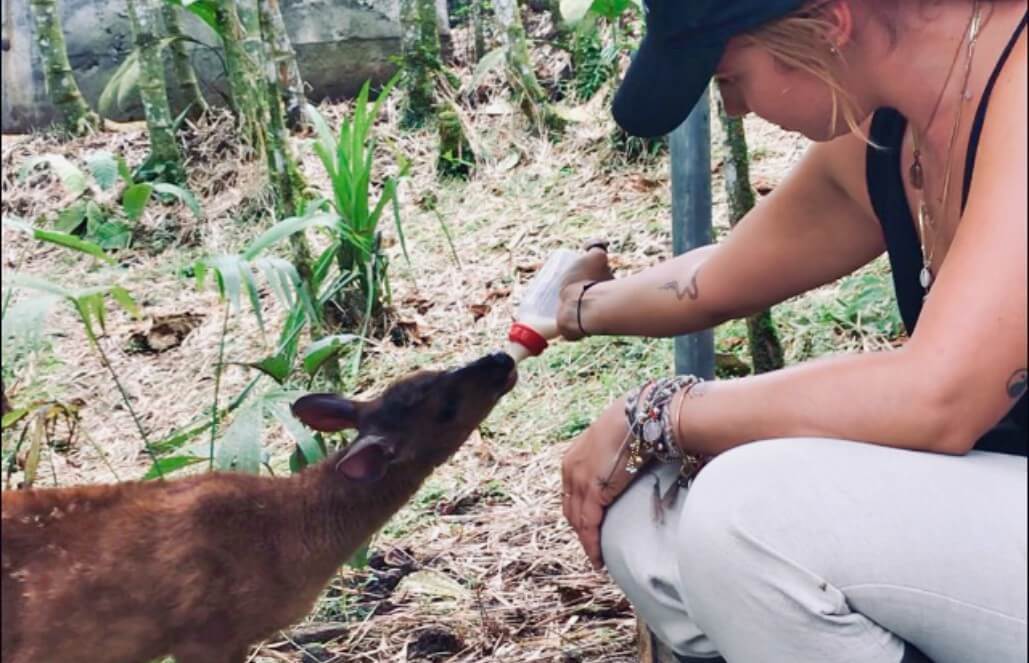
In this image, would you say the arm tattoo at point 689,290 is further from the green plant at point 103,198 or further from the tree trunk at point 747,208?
the tree trunk at point 747,208

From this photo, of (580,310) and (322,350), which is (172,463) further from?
(580,310)

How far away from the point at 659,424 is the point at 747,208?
88.0 inches

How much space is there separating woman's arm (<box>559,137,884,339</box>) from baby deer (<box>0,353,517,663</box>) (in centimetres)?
61

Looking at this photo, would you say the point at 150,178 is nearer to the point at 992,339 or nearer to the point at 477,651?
the point at 477,651

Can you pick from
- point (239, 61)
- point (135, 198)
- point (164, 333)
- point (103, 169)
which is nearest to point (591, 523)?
point (135, 198)

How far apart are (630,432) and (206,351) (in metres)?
3.40

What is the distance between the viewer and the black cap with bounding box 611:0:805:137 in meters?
2.18

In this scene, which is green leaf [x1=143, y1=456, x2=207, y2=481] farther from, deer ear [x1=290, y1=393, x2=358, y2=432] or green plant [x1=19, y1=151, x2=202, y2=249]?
green plant [x1=19, y1=151, x2=202, y2=249]

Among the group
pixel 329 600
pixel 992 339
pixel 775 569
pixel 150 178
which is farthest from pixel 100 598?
pixel 150 178

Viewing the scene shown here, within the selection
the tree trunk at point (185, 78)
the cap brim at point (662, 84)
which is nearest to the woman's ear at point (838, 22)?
the cap brim at point (662, 84)

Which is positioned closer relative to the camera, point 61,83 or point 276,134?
point 276,134

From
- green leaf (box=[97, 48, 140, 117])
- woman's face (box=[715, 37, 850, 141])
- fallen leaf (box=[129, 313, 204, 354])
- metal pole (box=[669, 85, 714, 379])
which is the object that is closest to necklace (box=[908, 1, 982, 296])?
woman's face (box=[715, 37, 850, 141])

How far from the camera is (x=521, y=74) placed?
25.3 ft

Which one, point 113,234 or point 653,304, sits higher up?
point 653,304
